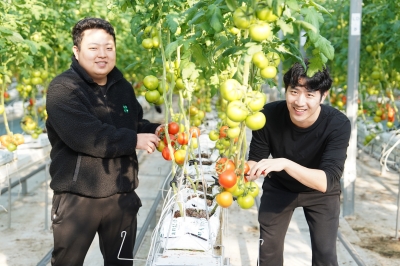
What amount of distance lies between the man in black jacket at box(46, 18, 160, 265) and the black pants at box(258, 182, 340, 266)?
67cm

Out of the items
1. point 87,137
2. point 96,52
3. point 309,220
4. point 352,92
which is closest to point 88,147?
point 87,137

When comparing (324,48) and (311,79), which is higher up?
(324,48)

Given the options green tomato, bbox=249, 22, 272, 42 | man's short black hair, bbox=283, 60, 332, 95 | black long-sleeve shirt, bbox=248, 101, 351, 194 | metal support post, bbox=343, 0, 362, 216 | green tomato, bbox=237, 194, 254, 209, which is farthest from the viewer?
metal support post, bbox=343, 0, 362, 216

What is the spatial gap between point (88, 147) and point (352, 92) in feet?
10.2

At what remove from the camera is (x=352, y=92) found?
4520 millimetres

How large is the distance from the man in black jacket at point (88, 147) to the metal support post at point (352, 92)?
9.12ft

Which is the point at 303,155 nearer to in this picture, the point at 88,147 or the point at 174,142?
the point at 174,142

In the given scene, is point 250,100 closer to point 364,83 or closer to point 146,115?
point 364,83

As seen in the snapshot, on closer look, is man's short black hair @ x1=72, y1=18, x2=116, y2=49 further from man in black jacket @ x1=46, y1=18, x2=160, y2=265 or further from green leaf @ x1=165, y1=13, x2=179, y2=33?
green leaf @ x1=165, y1=13, x2=179, y2=33

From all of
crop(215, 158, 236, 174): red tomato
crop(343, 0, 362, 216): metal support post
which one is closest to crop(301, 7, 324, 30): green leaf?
crop(215, 158, 236, 174): red tomato

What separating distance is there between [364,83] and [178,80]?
14.9 feet

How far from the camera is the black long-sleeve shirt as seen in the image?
2191 mm

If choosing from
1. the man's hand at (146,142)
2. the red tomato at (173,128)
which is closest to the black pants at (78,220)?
the man's hand at (146,142)

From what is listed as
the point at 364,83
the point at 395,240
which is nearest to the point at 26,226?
the point at 395,240
